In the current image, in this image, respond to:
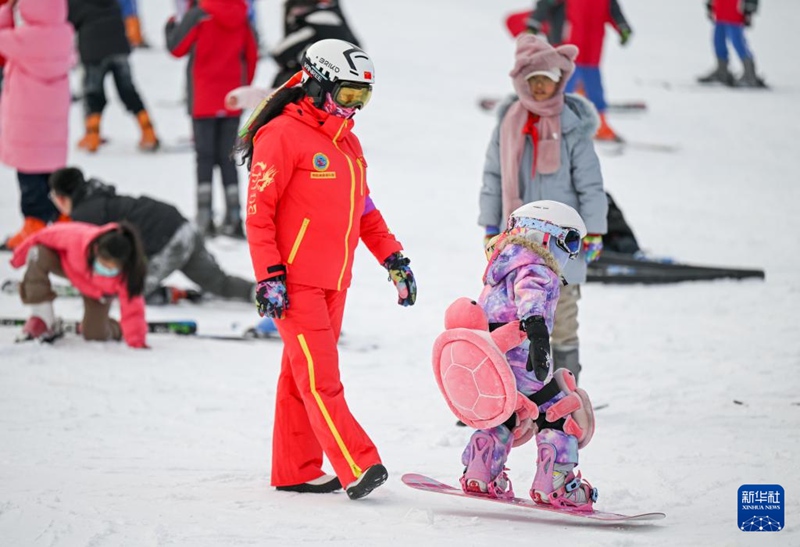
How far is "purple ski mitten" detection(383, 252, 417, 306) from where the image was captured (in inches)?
198

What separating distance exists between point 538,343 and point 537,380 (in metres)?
0.30

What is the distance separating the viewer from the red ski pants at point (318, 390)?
470cm

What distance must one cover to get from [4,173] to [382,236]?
863 centimetres

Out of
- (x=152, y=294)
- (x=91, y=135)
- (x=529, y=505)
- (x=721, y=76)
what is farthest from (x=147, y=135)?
(x=529, y=505)

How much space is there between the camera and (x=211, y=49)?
10141mm

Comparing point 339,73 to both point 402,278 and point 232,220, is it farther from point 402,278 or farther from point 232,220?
point 232,220

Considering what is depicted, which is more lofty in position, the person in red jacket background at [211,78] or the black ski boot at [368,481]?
the person in red jacket background at [211,78]

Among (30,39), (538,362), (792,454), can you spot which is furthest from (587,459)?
(30,39)

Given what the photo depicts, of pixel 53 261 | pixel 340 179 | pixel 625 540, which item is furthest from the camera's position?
pixel 53 261

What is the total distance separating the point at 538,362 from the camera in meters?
4.31

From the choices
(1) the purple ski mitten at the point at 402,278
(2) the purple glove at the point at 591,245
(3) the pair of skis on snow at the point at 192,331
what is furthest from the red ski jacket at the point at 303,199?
(3) the pair of skis on snow at the point at 192,331

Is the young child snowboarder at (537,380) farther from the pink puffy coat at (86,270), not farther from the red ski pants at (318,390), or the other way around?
the pink puffy coat at (86,270)

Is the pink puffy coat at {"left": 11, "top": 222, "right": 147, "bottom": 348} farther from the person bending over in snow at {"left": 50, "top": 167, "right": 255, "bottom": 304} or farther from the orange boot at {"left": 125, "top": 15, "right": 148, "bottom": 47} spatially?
the orange boot at {"left": 125, "top": 15, "right": 148, "bottom": 47}

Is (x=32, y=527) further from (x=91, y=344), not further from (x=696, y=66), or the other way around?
(x=696, y=66)
